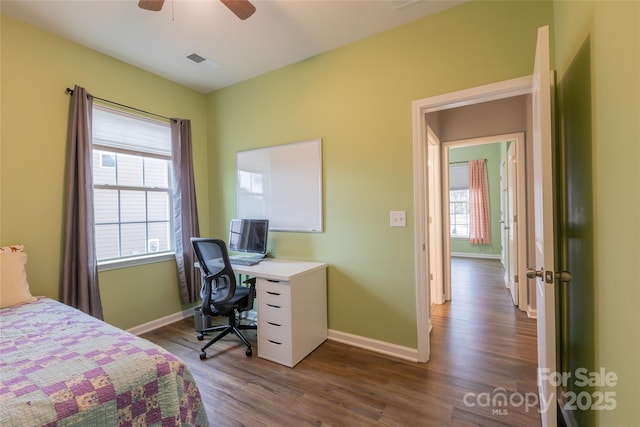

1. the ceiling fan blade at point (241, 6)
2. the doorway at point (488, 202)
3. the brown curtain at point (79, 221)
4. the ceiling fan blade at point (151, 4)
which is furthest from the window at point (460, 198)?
the brown curtain at point (79, 221)

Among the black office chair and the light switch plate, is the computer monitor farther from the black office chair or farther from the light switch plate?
the light switch plate

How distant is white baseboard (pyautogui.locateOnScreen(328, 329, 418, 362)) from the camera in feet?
7.55

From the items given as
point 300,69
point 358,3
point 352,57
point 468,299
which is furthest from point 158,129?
point 468,299

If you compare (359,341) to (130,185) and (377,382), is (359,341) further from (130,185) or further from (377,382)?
(130,185)

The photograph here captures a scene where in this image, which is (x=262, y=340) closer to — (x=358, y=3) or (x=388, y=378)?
(x=388, y=378)

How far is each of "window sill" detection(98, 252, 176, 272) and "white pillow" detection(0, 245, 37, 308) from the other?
617 mm

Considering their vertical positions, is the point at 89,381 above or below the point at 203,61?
below

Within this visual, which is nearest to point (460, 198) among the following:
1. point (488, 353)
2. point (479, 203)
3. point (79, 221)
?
point (479, 203)

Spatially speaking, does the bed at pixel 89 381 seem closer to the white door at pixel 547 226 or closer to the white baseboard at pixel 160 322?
the white baseboard at pixel 160 322

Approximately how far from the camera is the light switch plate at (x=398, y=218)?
2314 mm

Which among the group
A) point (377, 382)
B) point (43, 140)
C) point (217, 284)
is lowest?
point (377, 382)

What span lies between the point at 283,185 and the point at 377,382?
1.97 m

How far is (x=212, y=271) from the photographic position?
8.06ft

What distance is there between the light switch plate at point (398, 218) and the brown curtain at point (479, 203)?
530 cm
